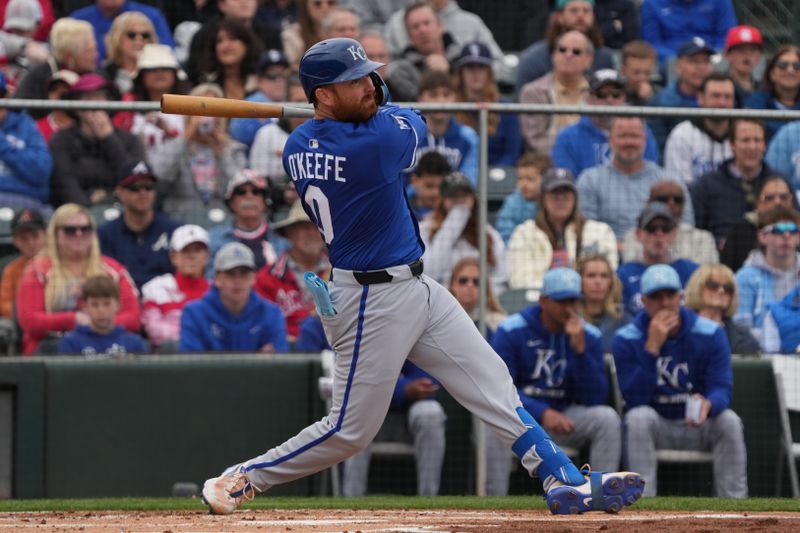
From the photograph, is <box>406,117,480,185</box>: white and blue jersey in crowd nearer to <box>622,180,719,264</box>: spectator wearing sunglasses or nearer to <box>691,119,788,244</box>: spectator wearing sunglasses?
<box>622,180,719,264</box>: spectator wearing sunglasses

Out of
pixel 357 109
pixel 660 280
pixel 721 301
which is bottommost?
pixel 721 301

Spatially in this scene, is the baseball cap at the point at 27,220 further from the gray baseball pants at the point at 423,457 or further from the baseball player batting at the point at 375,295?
the baseball player batting at the point at 375,295

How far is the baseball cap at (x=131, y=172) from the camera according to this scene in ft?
28.9

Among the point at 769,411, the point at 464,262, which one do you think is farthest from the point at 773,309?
the point at 464,262

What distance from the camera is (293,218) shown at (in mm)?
8961

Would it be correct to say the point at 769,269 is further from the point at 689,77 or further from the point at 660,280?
the point at 689,77

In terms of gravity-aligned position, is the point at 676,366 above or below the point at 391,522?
above

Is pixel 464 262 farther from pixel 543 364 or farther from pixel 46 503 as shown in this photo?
pixel 46 503

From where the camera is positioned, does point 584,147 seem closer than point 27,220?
No

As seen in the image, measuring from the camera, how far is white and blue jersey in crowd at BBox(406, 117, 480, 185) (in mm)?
9367

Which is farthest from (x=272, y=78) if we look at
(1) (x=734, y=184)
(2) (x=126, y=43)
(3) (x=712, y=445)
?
(3) (x=712, y=445)

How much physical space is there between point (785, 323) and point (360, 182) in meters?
3.99

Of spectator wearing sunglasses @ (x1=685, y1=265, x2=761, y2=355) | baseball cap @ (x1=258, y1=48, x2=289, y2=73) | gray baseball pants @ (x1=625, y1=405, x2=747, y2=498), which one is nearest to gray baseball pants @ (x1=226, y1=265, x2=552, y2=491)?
gray baseball pants @ (x1=625, y1=405, x2=747, y2=498)

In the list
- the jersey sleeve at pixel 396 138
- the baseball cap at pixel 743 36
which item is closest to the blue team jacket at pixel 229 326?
the jersey sleeve at pixel 396 138
